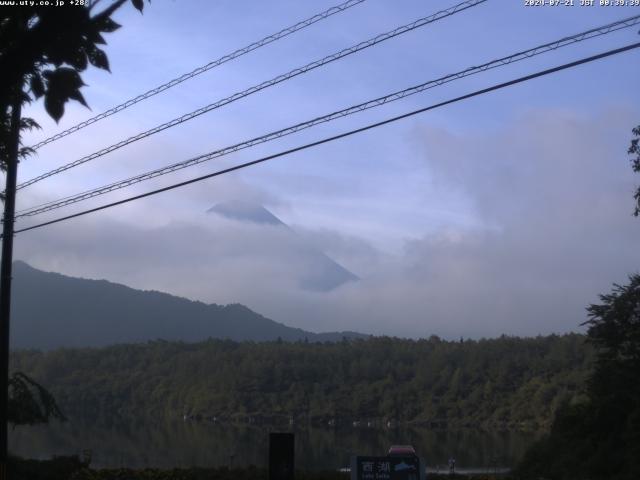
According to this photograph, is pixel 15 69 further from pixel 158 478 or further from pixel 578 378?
pixel 578 378

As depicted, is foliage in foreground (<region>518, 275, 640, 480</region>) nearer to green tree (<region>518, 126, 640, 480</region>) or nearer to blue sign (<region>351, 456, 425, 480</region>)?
green tree (<region>518, 126, 640, 480</region>)

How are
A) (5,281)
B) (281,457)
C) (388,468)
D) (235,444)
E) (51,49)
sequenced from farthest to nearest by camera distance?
1. (235,444)
2. (5,281)
3. (388,468)
4. (281,457)
5. (51,49)

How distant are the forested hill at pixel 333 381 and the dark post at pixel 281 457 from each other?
219 feet

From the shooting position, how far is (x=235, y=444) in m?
59.4

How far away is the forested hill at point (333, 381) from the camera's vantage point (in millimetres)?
87250

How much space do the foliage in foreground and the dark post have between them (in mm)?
17627

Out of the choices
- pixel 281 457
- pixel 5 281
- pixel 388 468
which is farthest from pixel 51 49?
pixel 5 281

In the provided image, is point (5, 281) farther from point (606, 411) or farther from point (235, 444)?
point (235, 444)

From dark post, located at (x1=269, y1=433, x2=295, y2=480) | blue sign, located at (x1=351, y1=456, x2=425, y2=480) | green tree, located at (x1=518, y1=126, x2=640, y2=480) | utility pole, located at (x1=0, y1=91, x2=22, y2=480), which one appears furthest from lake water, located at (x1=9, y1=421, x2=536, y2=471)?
dark post, located at (x1=269, y1=433, x2=295, y2=480)

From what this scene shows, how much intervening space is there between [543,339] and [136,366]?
51.8 metres

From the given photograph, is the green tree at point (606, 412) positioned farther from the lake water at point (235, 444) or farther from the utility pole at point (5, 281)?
the utility pole at point (5, 281)

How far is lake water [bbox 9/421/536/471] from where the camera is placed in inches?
1736

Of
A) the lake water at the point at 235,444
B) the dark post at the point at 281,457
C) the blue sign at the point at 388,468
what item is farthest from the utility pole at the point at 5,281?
the lake water at the point at 235,444

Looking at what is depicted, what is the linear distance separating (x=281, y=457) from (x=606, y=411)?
21144 millimetres
